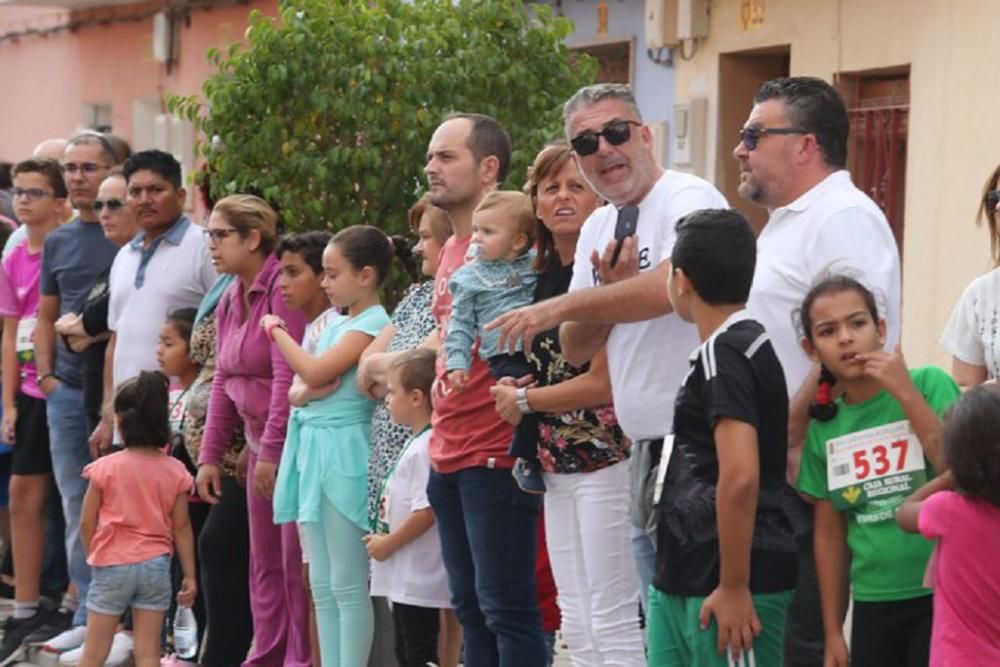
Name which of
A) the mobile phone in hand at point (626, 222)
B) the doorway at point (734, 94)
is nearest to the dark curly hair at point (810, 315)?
the mobile phone in hand at point (626, 222)

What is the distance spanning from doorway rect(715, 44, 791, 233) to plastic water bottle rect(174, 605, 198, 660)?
7448 mm

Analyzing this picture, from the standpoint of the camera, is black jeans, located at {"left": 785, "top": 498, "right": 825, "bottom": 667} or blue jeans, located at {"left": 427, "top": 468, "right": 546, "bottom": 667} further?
blue jeans, located at {"left": 427, "top": 468, "right": 546, "bottom": 667}

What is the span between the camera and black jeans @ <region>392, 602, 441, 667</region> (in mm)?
8281

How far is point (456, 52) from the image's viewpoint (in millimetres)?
10547

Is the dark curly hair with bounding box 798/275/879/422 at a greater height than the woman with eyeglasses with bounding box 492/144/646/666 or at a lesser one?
greater

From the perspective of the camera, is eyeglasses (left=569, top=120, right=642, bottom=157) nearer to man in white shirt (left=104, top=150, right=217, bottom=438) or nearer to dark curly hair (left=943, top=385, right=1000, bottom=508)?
dark curly hair (left=943, top=385, right=1000, bottom=508)

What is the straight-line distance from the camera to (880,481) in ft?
19.4

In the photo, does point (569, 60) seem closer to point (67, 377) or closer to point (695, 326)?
point (67, 377)

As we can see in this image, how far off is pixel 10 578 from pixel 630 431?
264 inches

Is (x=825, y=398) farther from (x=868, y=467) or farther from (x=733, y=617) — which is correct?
(x=733, y=617)

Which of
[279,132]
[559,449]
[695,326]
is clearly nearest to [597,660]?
[559,449]

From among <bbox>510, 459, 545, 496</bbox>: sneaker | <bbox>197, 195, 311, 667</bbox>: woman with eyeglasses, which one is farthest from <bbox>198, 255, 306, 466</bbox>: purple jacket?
<bbox>510, 459, 545, 496</bbox>: sneaker

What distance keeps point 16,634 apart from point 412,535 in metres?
3.45

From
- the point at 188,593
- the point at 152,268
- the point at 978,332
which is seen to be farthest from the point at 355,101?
the point at 978,332
